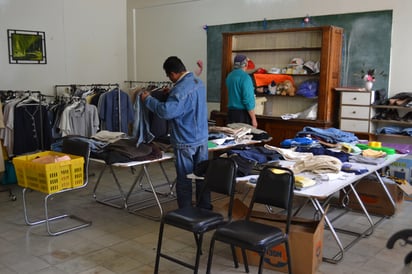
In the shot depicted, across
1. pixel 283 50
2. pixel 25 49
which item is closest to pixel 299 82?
pixel 283 50

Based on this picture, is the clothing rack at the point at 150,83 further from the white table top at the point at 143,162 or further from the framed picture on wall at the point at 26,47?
the white table top at the point at 143,162

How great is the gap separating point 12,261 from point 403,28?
18.1ft

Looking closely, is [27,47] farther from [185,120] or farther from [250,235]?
[250,235]

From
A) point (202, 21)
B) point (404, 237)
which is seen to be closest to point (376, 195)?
point (404, 237)

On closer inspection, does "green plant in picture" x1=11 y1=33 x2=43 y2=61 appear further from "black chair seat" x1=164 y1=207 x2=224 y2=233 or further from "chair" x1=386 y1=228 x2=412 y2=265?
"chair" x1=386 y1=228 x2=412 y2=265

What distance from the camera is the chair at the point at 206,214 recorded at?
3.17m

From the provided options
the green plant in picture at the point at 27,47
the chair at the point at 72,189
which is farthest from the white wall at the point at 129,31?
the chair at the point at 72,189

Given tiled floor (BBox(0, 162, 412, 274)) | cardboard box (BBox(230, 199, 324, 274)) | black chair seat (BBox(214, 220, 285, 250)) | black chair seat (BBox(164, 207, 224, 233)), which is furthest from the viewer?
tiled floor (BBox(0, 162, 412, 274))

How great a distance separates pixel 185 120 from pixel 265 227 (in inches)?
59.9

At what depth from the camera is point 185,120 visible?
426cm

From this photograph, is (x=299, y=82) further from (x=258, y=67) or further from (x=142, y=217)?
(x=142, y=217)

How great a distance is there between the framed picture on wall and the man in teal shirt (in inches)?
122

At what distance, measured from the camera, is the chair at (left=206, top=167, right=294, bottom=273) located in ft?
9.48

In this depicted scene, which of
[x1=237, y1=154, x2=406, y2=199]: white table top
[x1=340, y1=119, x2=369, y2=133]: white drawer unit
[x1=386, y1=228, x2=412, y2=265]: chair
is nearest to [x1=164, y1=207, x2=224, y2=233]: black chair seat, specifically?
[x1=237, y1=154, x2=406, y2=199]: white table top
